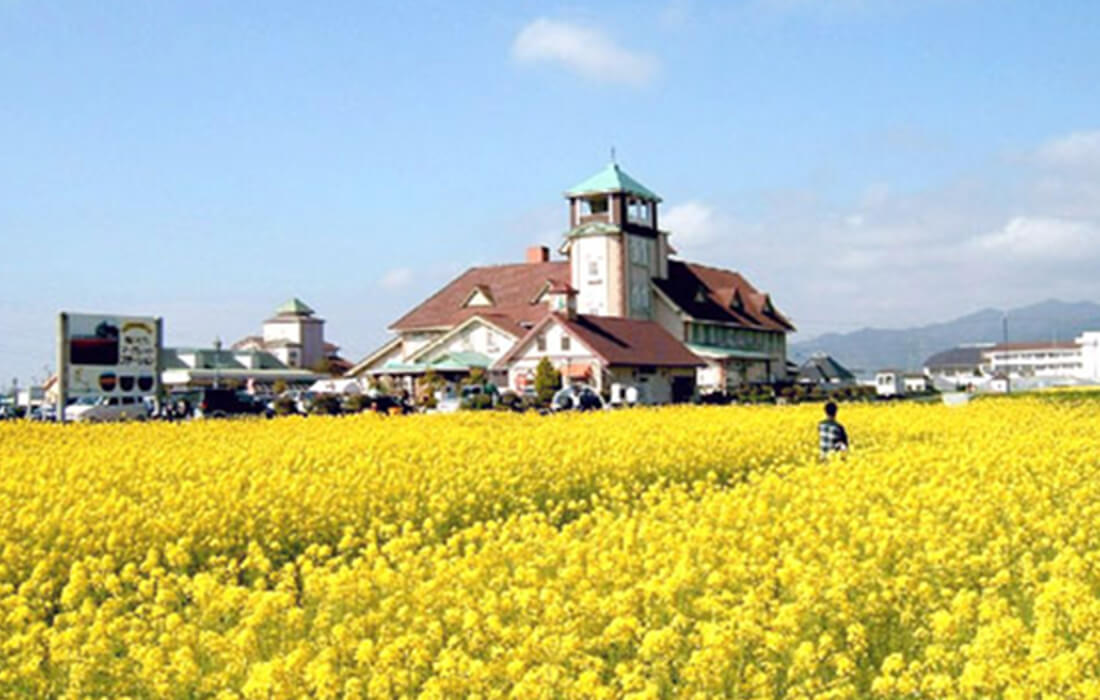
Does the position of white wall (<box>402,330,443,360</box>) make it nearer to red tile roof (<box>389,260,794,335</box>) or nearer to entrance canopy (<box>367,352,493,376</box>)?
red tile roof (<box>389,260,794,335</box>)

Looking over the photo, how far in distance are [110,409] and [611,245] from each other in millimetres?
33039

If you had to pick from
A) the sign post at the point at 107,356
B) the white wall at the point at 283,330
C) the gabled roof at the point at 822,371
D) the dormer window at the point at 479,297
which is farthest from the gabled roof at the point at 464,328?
the white wall at the point at 283,330

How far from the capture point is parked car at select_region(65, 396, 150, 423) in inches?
1463

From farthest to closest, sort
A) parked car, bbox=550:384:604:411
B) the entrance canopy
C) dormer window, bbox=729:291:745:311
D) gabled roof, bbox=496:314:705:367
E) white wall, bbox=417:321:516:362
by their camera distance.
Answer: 1. dormer window, bbox=729:291:745:311
2. white wall, bbox=417:321:516:362
3. the entrance canopy
4. gabled roof, bbox=496:314:705:367
5. parked car, bbox=550:384:604:411

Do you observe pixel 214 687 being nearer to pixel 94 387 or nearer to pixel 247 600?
pixel 247 600

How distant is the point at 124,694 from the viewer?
6.16 metres

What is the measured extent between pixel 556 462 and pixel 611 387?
126ft

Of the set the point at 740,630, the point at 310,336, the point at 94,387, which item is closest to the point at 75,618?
the point at 740,630

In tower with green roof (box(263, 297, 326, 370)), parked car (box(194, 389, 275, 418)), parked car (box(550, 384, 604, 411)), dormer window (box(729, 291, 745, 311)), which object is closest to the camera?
parked car (box(550, 384, 604, 411))

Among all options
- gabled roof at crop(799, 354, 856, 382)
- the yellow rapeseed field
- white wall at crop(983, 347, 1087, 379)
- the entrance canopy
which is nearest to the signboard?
the yellow rapeseed field

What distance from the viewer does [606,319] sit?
58500mm

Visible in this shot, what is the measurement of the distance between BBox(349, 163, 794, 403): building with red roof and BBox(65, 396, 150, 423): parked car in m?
19.6

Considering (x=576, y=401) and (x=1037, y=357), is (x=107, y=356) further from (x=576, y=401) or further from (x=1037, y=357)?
(x=1037, y=357)

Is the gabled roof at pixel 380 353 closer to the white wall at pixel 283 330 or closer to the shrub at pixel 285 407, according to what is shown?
the shrub at pixel 285 407
